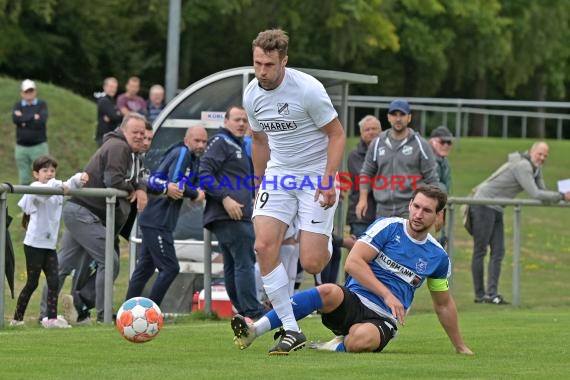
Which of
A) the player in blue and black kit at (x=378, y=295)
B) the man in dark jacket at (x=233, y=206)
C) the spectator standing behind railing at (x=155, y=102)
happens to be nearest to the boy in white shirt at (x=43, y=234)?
A: the man in dark jacket at (x=233, y=206)

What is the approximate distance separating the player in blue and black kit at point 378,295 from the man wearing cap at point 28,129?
13.8 metres

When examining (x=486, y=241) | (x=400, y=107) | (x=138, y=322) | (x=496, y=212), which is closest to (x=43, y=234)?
(x=138, y=322)

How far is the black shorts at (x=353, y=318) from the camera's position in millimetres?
10203

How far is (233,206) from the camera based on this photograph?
544 inches

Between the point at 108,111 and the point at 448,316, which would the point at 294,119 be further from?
the point at 108,111

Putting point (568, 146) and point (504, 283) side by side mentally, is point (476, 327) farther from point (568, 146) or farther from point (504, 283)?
point (568, 146)

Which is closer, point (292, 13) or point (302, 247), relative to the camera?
point (302, 247)

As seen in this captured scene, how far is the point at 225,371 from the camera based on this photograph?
8.66 m

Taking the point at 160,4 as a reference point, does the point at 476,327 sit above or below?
below

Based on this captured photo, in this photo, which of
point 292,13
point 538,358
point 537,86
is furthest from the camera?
point 537,86

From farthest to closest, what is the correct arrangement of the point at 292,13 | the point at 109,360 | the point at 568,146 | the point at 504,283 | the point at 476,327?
the point at 292,13 → the point at 568,146 → the point at 504,283 → the point at 476,327 → the point at 109,360

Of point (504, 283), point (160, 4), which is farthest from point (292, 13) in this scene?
point (504, 283)

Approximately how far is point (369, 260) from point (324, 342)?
0.84 metres

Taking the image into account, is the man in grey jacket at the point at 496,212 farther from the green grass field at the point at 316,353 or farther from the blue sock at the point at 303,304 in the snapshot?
the blue sock at the point at 303,304
